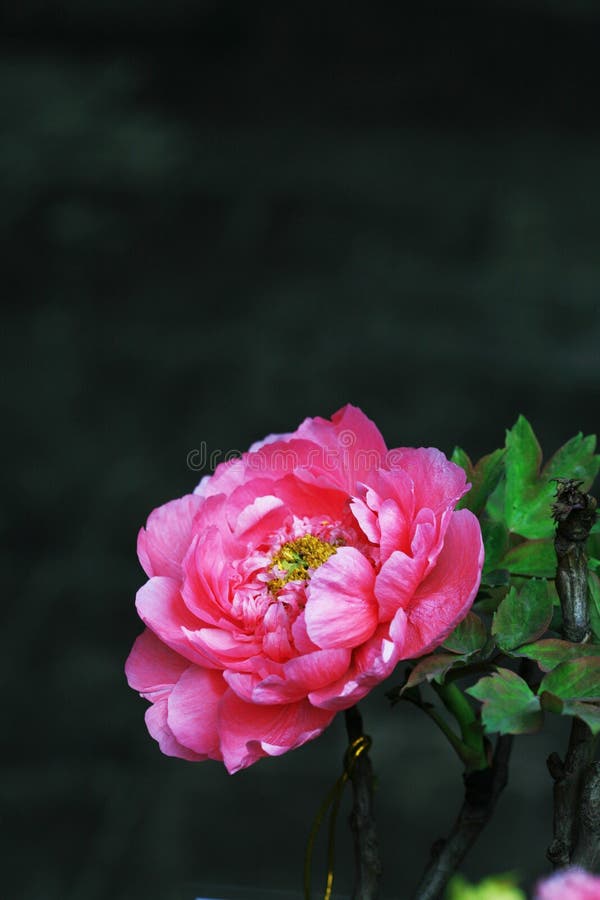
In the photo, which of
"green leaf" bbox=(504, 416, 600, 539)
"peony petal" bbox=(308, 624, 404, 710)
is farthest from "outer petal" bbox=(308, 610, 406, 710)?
"green leaf" bbox=(504, 416, 600, 539)

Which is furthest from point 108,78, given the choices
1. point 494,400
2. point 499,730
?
point 499,730

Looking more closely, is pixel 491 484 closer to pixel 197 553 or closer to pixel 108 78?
pixel 197 553

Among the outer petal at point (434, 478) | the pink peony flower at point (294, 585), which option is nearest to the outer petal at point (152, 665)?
the pink peony flower at point (294, 585)

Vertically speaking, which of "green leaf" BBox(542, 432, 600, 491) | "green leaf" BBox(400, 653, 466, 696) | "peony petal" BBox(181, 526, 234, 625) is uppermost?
"green leaf" BBox(542, 432, 600, 491)

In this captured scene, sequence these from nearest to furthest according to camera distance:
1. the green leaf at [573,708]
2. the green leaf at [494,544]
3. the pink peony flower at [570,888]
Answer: the pink peony flower at [570,888], the green leaf at [573,708], the green leaf at [494,544]

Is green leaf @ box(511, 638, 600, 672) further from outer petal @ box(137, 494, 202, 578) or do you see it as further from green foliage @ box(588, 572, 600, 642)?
outer petal @ box(137, 494, 202, 578)

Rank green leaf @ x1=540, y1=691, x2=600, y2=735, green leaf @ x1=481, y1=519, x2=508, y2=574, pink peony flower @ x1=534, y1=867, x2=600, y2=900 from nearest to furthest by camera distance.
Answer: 1. pink peony flower @ x1=534, y1=867, x2=600, y2=900
2. green leaf @ x1=540, y1=691, x2=600, y2=735
3. green leaf @ x1=481, y1=519, x2=508, y2=574

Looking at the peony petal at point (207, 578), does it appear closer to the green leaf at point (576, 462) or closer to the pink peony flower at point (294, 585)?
the pink peony flower at point (294, 585)
